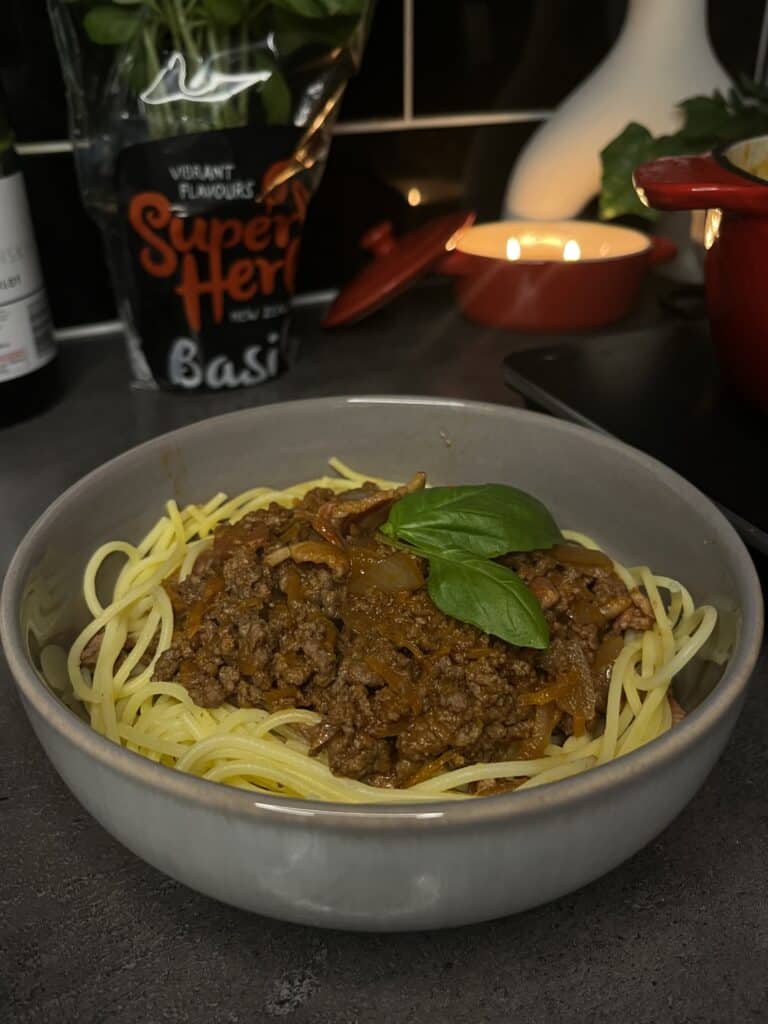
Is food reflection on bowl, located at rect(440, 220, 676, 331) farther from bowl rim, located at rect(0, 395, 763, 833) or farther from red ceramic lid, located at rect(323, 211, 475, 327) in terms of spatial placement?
bowl rim, located at rect(0, 395, 763, 833)

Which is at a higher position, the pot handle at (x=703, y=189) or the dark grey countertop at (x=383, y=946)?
the pot handle at (x=703, y=189)

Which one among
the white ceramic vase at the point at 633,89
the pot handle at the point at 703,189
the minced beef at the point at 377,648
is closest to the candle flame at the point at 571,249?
the white ceramic vase at the point at 633,89

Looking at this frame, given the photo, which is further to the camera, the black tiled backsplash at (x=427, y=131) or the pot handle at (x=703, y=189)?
the black tiled backsplash at (x=427, y=131)

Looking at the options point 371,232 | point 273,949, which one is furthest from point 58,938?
point 371,232

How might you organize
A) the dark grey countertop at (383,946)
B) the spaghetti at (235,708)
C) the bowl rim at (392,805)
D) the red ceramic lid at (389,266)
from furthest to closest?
the red ceramic lid at (389,266) → the spaghetti at (235,708) → the dark grey countertop at (383,946) → the bowl rim at (392,805)

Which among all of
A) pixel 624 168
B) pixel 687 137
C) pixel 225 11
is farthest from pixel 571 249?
pixel 225 11

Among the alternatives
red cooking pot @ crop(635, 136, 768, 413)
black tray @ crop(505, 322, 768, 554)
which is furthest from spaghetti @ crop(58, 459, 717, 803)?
red cooking pot @ crop(635, 136, 768, 413)

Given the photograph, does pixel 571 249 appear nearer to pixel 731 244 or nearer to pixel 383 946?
pixel 731 244

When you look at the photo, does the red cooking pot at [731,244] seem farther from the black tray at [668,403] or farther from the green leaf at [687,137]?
the green leaf at [687,137]

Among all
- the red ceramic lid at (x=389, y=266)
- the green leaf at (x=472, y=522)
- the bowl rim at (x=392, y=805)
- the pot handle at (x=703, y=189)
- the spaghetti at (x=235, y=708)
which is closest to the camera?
the bowl rim at (x=392, y=805)
